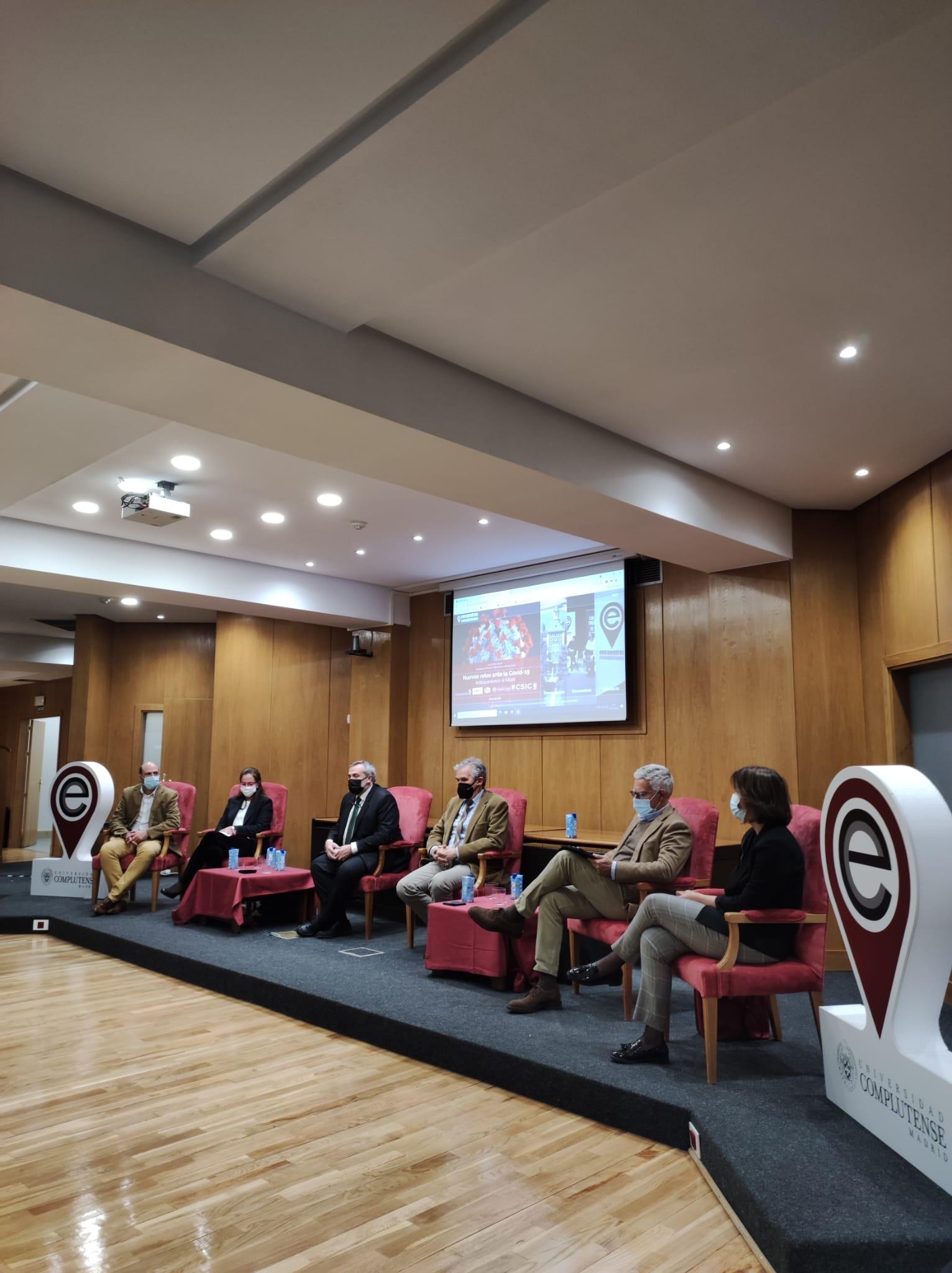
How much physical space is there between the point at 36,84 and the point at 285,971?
14.2 feet

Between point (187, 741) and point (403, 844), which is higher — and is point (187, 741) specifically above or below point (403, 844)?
above

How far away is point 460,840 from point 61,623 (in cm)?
777

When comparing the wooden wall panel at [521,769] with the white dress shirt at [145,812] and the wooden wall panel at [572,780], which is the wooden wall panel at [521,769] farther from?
the white dress shirt at [145,812]

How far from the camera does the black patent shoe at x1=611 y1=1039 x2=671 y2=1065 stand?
354 centimetres

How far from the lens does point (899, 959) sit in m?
2.68

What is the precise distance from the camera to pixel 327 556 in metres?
7.70

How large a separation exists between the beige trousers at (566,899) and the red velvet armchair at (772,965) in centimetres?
65

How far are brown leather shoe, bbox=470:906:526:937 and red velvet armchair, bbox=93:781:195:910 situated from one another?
359cm

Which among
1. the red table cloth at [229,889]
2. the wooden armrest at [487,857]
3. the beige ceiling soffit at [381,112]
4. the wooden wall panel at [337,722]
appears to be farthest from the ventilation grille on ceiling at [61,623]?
the beige ceiling soffit at [381,112]

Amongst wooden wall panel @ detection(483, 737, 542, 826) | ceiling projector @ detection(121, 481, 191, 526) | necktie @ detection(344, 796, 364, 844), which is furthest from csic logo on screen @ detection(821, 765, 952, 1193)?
wooden wall panel @ detection(483, 737, 542, 826)

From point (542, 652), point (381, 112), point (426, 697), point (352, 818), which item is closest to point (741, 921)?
point (381, 112)

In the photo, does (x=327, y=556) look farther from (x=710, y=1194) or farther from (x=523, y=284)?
(x=710, y=1194)

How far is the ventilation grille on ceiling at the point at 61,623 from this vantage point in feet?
36.9

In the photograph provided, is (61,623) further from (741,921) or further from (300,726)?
(741,921)
